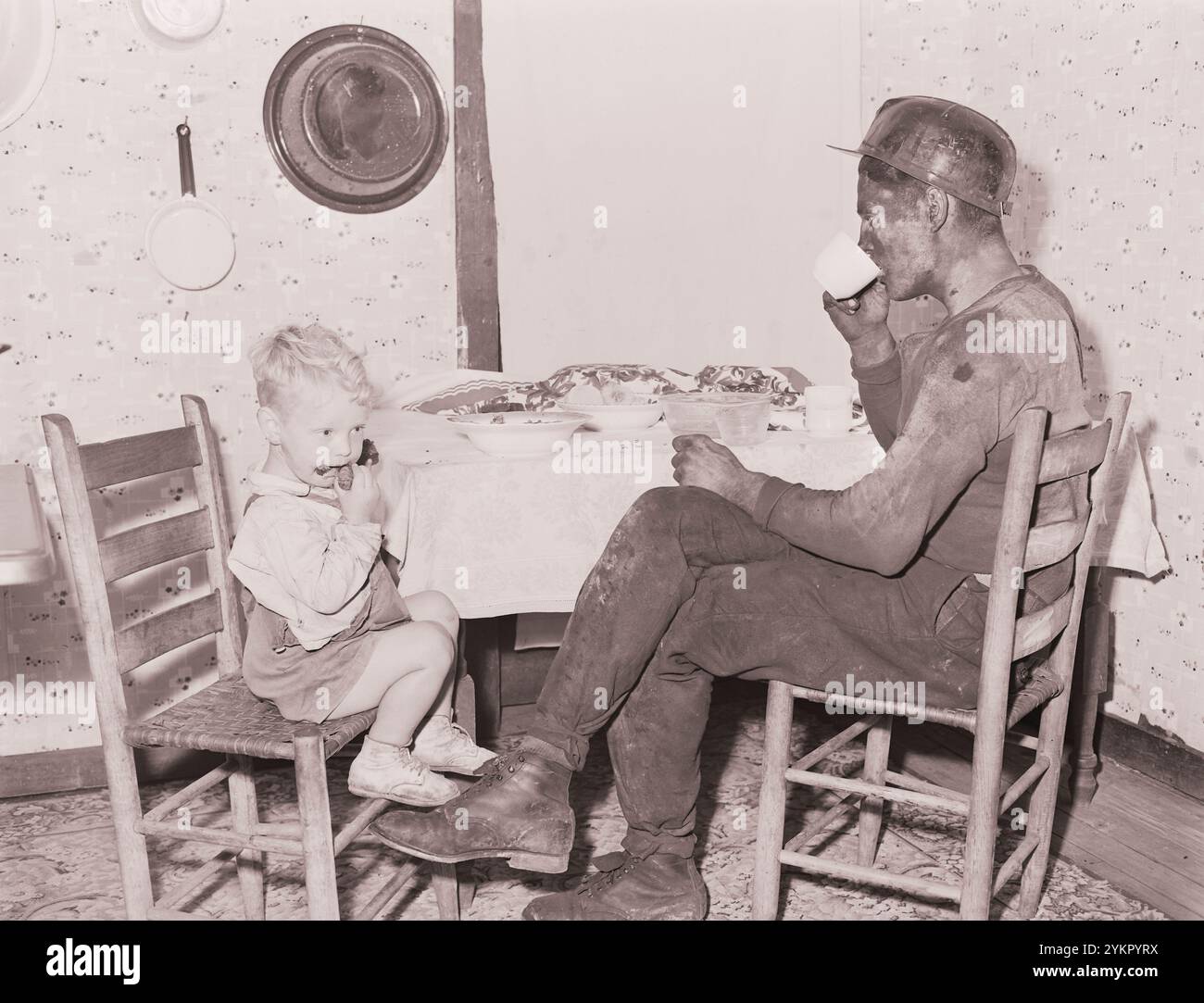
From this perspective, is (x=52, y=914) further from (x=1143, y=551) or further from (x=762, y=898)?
(x=1143, y=551)

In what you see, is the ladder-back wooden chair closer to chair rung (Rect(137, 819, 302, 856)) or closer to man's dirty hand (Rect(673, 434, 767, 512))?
chair rung (Rect(137, 819, 302, 856))

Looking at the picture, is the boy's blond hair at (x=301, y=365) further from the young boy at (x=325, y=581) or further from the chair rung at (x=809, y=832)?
the chair rung at (x=809, y=832)

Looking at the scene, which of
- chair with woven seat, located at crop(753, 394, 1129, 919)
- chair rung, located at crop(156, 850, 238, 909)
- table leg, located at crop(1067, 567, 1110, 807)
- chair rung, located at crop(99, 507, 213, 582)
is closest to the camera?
chair with woven seat, located at crop(753, 394, 1129, 919)

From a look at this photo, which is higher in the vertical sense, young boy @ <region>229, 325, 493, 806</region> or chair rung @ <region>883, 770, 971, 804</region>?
young boy @ <region>229, 325, 493, 806</region>

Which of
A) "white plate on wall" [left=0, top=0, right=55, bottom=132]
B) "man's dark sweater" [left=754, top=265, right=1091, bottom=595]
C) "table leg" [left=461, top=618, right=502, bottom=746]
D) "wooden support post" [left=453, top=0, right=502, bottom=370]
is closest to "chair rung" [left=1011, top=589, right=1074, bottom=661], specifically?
"man's dark sweater" [left=754, top=265, right=1091, bottom=595]

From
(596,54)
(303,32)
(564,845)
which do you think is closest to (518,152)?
(596,54)

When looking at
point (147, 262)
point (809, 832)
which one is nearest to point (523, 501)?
point (809, 832)

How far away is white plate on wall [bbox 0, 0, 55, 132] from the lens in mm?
2662

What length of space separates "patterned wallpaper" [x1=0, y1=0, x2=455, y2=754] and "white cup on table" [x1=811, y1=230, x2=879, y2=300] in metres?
Result: 1.33

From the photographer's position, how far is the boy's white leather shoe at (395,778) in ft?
6.16

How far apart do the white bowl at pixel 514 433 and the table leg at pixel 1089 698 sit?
1.37 meters

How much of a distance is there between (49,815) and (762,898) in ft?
5.68

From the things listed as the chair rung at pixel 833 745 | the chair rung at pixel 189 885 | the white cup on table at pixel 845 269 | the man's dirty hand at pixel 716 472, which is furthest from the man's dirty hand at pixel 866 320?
the chair rung at pixel 189 885

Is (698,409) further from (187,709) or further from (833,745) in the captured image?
(187,709)
